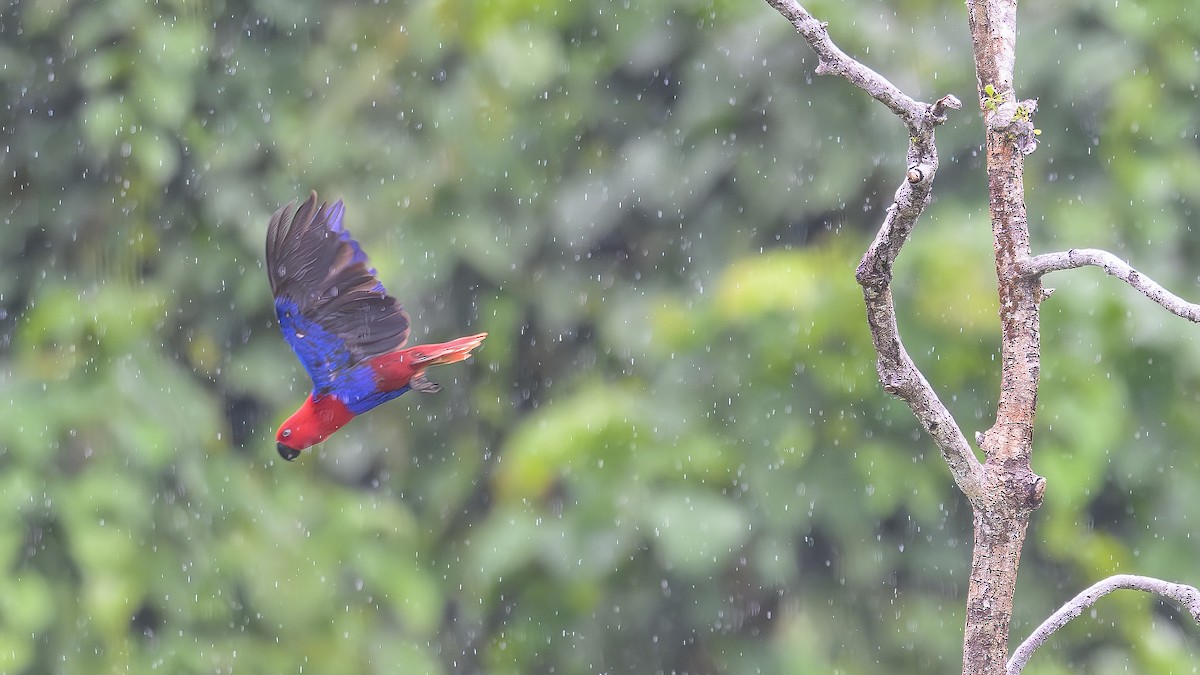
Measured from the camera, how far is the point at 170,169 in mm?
2281

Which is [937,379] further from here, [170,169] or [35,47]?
[35,47]

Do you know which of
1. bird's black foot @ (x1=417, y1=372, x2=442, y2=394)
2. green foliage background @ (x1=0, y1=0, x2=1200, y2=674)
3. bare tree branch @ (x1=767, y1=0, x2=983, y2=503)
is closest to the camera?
bare tree branch @ (x1=767, y1=0, x2=983, y2=503)

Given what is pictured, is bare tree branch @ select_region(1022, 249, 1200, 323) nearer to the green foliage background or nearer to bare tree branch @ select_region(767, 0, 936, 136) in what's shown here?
bare tree branch @ select_region(767, 0, 936, 136)

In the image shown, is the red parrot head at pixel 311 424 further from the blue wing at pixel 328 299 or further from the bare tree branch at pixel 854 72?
the bare tree branch at pixel 854 72

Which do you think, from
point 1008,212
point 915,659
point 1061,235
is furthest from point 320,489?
point 1008,212

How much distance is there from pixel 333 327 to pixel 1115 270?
0.62m

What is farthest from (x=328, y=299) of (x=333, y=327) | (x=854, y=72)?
(x=854, y=72)

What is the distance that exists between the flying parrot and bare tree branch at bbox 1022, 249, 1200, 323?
468 millimetres

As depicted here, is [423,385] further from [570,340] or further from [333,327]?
[570,340]

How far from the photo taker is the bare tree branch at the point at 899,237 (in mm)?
636

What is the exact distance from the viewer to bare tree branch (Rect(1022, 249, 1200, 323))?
2.11 ft

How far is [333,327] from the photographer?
1.05 m

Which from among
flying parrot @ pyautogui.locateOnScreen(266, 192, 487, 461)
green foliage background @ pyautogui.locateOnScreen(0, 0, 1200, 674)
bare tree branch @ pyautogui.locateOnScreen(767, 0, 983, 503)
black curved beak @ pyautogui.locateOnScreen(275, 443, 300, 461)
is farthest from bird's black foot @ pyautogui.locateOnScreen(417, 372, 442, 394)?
green foliage background @ pyautogui.locateOnScreen(0, 0, 1200, 674)

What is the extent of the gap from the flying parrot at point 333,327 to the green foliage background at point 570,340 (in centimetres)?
105
